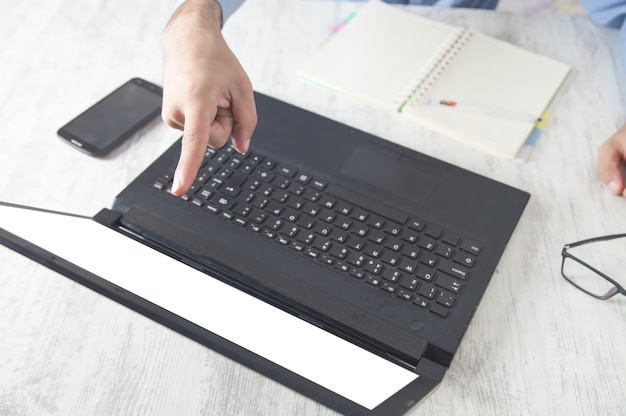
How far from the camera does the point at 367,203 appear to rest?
66 cm

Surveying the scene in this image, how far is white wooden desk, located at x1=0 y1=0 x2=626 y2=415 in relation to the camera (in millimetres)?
537

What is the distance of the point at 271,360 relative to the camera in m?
0.52

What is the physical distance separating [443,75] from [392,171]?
20 cm

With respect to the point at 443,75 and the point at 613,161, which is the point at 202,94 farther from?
the point at 613,161

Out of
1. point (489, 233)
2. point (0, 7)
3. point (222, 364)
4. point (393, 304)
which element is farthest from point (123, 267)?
point (0, 7)

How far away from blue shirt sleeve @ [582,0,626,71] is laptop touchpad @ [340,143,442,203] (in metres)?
0.38

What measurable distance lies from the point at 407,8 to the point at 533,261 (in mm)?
475

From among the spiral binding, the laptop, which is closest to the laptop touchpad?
the laptop

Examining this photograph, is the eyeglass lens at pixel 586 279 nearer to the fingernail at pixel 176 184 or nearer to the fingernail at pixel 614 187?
the fingernail at pixel 614 187

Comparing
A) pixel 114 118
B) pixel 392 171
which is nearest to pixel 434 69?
pixel 392 171

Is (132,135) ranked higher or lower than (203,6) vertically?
lower

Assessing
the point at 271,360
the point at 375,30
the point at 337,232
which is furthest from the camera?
the point at 375,30

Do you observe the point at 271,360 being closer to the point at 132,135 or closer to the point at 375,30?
the point at 132,135

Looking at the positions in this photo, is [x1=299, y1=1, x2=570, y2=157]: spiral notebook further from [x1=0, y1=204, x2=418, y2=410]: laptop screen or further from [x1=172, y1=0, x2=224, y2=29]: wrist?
[x1=0, y1=204, x2=418, y2=410]: laptop screen
